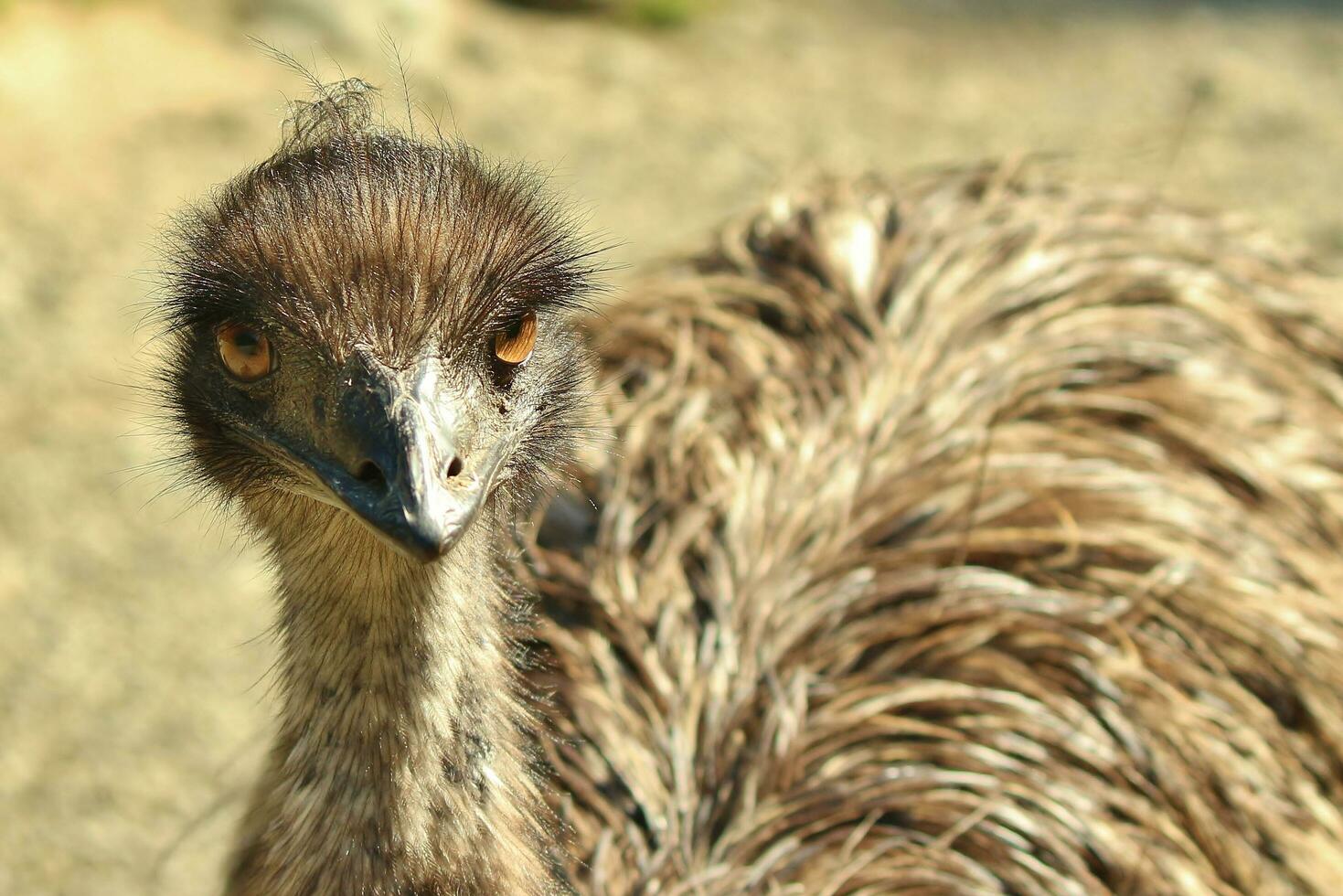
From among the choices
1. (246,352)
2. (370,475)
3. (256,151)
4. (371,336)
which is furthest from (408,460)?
(256,151)

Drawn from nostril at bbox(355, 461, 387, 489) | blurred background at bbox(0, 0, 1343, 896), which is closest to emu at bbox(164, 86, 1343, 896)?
nostril at bbox(355, 461, 387, 489)

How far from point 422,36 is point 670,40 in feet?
2.98

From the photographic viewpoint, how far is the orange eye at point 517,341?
4.96 ft

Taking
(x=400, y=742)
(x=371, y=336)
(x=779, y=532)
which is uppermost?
(x=371, y=336)

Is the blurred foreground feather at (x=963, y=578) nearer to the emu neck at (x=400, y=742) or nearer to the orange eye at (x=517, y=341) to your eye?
the emu neck at (x=400, y=742)

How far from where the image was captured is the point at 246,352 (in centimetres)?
147

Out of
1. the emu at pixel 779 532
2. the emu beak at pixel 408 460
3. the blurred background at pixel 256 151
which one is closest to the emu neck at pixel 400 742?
the emu at pixel 779 532

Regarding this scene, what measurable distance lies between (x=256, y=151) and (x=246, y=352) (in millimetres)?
3725

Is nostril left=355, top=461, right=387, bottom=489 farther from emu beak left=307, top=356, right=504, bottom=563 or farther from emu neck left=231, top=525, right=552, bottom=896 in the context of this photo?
emu neck left=231, top=525, right=552, bottom=896

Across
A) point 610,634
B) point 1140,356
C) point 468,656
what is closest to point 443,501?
point 468,656

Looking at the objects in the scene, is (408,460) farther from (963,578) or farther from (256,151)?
(256,151)

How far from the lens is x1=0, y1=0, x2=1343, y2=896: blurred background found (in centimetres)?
314

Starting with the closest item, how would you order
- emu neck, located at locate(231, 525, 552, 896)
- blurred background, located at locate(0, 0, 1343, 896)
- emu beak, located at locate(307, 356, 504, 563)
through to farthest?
emu beak, located at locate(307, 356, 504, 563)
emu neck, located at locate(231, 525, 552, 896)
blurred background, located at locate(0, 0, 1343, 896)

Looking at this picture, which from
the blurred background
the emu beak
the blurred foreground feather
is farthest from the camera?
the blurred background
